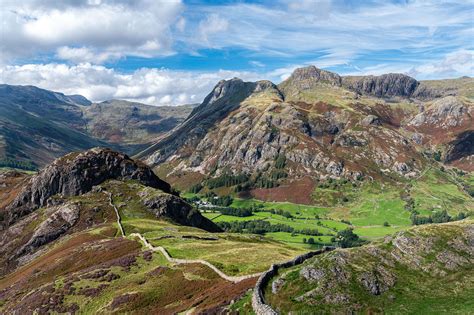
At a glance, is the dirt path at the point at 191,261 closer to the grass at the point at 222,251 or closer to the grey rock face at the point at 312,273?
the grass at the point at 222,251

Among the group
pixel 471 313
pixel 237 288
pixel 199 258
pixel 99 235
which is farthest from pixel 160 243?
pixel 471 313

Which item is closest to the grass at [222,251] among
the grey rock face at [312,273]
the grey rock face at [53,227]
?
the grey rock face at [312,273]

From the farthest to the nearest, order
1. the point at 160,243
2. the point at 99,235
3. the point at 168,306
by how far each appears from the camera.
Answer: the point at 99,235 → the point at 160,243 → the point at 168,306

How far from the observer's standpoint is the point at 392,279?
56.9 m

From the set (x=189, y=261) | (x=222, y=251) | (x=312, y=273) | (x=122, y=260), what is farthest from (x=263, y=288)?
(x=122, y=260)

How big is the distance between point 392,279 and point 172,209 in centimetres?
14081

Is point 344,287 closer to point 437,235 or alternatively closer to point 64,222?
point 437,235

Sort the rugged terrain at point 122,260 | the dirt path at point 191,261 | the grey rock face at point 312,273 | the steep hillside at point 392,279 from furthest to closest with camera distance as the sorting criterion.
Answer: the rugged terrain at point 122,260 < the dirt path at point 191,261 < the grey rock face at point 312,273 < the steep hillside at point 392,279

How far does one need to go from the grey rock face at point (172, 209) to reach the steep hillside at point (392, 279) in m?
124

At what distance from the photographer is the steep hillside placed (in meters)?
50.9

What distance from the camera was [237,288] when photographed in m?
68.2

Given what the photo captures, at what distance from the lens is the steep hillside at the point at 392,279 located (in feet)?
167

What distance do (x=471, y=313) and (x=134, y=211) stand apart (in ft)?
510

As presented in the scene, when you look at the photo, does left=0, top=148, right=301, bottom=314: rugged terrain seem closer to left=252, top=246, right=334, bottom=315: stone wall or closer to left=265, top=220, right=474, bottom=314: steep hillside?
left=252, top=246, right=334, bottom=315: stone wall
